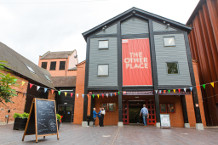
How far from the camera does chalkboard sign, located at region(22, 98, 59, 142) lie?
643cm

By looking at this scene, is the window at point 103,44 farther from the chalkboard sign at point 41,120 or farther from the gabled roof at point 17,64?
the chalkboard sign at point 41,120

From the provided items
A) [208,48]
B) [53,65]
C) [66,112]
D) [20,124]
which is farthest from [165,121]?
[53,65]

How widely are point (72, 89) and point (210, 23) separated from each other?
18.7 metres

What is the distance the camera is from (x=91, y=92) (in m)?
15.2

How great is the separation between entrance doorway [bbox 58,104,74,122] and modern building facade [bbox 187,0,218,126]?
54.9 ft

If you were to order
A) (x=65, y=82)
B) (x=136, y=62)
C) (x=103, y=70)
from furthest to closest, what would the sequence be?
(x=65, y=82)
(x=103, y=70)
(x=136, y=62)

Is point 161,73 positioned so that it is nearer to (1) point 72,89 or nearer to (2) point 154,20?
(2) point 154,20

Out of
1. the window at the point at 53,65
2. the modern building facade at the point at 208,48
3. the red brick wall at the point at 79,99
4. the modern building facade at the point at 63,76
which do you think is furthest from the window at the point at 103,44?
the window at the point at 53,65

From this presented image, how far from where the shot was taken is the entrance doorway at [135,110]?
52.5ft

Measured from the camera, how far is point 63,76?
990 inches

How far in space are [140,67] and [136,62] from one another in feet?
2.18

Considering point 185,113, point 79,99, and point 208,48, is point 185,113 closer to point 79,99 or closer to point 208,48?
point 208,48

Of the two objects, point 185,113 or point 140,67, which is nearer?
point 185,113

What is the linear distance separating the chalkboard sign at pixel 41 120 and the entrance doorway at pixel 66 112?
14.0 m
